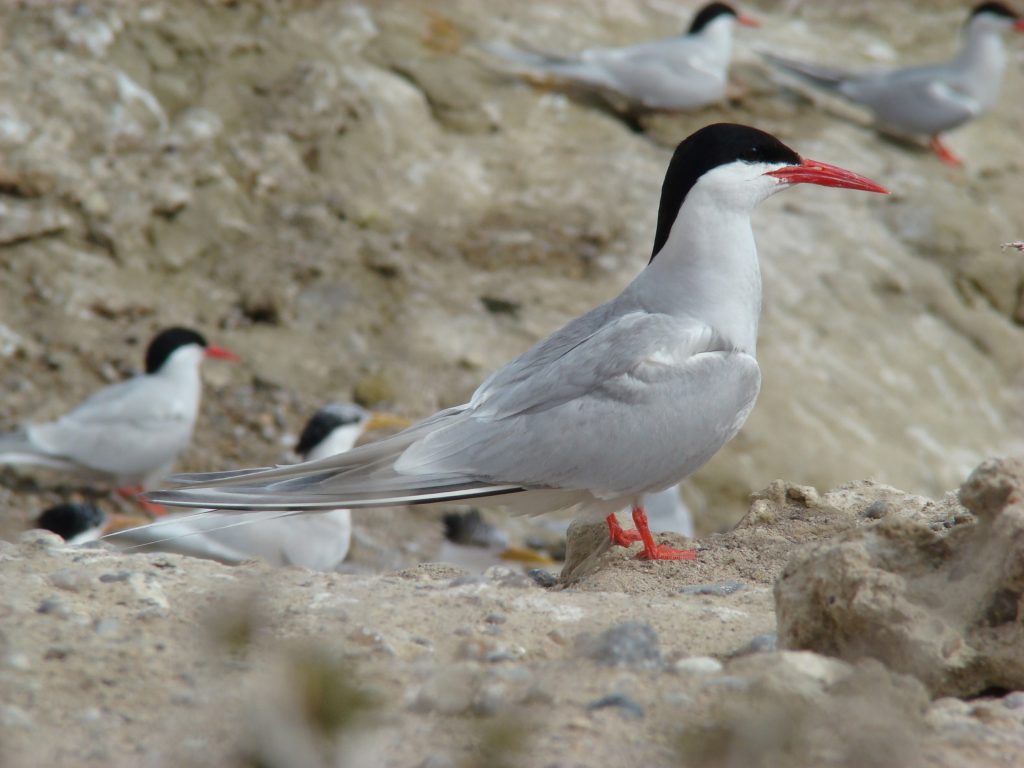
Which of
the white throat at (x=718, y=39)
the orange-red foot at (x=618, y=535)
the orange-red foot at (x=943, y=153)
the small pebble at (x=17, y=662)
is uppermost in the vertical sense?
the small pebble at (x=17, y=662)

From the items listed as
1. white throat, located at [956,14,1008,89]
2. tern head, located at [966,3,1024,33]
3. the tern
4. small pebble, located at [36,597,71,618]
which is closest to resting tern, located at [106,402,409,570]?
the tern

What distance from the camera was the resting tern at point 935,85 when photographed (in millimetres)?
9977

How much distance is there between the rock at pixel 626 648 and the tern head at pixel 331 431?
3835 millimetres

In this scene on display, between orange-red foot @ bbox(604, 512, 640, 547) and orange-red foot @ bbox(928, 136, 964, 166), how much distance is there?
680 centimetres

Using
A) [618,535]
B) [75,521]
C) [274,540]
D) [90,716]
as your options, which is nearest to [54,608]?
[90,716]

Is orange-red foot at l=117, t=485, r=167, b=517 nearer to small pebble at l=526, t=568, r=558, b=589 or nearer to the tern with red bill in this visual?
the tern with red bill

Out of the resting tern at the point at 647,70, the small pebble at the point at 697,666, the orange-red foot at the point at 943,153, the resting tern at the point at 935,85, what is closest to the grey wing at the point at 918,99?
the resting tern at the point at 935,85

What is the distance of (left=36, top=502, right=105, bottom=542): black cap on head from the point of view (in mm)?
6004

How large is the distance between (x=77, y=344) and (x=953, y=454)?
500 cm

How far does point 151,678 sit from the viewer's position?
251 centimetres

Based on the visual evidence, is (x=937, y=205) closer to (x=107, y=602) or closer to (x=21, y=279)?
(x=21, y=279)

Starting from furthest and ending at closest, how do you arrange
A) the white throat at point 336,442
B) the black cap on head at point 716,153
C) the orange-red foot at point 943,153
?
the orange-red foot at point 943,153 → the white throat at point 336,442 → the black cap on head at point 716,153

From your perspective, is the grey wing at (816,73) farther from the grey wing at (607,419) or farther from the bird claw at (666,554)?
the bird claw at (666,554)

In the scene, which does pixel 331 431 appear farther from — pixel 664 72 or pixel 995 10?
pixel 995 10
